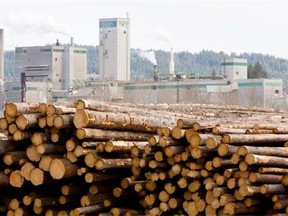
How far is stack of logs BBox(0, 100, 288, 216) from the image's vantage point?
939 cm

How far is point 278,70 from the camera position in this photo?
593 ft

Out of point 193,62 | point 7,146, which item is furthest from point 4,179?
point 193,62

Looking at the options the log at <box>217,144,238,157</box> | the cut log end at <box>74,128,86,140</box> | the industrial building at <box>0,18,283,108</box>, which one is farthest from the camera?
the industrial building at <box>0,18,283,108</box>

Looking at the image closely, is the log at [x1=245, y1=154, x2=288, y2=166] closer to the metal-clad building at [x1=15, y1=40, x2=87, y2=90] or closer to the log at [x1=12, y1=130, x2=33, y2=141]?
the log at [x1=12, y1=130, x2=33, y2=141]

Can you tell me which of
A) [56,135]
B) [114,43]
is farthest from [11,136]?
[114,43]

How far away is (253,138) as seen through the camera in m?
9.91

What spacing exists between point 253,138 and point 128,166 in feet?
4.89

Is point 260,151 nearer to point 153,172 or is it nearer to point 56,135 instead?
point 153,172

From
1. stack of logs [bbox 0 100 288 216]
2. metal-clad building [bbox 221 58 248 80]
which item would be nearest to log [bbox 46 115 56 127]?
stack of logs [bbox 0 100 288 216]

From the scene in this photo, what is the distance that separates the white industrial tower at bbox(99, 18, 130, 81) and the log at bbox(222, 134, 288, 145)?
97.4 metres

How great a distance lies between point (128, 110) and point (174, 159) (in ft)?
5.46

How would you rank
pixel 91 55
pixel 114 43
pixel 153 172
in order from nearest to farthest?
pixel 153 172 → pixel 114 43 → pixel 91 55

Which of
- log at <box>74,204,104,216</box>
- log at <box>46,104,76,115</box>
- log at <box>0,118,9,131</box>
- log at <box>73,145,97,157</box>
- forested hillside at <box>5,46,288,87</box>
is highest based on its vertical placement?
forested hillside at <box>5,46,288,87</box>

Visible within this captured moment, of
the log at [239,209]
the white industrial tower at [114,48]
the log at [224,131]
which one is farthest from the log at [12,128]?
the white industrial tower at [114,48]
